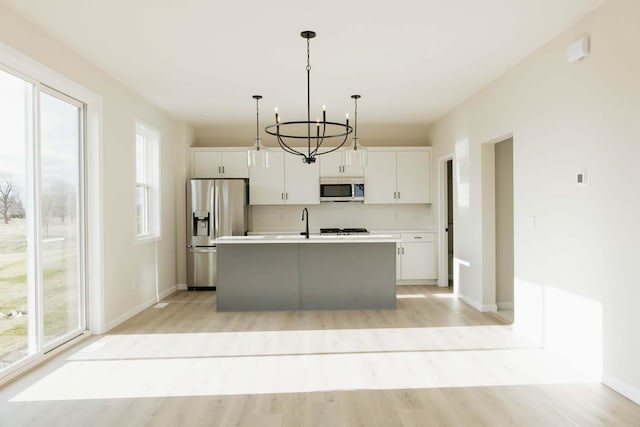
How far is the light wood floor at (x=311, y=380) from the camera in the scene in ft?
9.00

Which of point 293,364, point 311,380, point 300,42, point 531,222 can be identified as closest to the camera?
point 311,380

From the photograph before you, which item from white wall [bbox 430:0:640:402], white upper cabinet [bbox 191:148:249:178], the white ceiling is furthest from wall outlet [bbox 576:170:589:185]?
white upper cabinet [bbox 191:148:249:178]

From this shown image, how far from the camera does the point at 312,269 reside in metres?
5.63

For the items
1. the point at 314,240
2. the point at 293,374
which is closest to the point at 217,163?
the point at 314,240

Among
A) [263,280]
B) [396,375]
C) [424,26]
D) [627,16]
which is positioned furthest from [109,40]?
[627,16]

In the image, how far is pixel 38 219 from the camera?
3.68m

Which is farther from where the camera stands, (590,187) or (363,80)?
(363,80)

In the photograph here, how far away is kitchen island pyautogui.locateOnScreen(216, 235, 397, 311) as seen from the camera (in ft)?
18.4

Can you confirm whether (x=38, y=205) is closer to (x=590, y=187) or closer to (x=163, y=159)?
(x=163, y=159)

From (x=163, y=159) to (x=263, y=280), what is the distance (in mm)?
2330

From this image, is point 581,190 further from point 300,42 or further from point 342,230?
point 342,230

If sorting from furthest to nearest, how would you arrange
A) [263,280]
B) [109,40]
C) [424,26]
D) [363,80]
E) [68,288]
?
[263,280] → [363,80] → [68,288] → [109,40] → [424,26]

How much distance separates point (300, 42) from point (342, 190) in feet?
12.5

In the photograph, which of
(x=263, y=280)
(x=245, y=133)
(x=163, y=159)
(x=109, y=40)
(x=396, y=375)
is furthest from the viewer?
(x=245, y=133)
